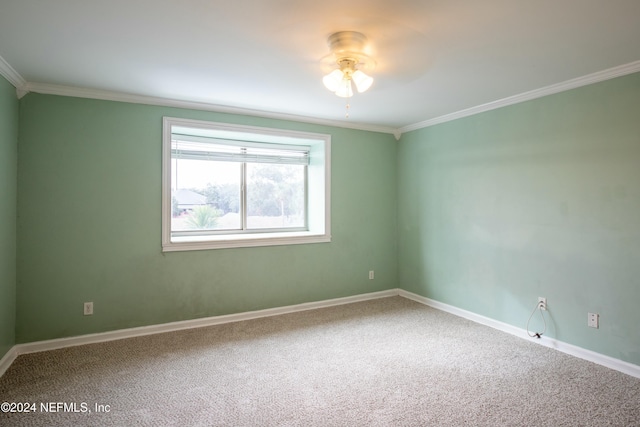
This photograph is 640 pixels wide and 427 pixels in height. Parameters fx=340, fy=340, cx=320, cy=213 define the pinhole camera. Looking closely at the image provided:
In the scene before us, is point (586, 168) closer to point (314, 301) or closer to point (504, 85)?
point (504, 85)

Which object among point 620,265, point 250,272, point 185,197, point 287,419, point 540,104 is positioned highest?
point 540,104

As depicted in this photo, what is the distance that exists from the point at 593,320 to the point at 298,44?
312 cm

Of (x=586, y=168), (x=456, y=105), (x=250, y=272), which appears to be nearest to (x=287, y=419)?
Answer: (x=250, y=272)

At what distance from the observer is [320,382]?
2.43 metres

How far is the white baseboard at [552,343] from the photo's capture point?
259cm

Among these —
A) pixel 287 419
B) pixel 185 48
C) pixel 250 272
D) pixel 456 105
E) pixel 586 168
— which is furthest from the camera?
pixel 250 272

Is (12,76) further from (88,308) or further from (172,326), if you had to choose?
(172,326)

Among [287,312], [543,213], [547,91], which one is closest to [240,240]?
[287,312]

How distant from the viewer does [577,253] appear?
113 inches

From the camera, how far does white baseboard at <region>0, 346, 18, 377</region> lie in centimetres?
253

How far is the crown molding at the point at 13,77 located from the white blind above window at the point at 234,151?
1.23m

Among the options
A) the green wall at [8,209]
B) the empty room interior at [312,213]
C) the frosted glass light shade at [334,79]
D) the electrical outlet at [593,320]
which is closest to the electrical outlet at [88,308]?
the empty room interior at [312,213]

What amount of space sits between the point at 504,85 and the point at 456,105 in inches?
25.2

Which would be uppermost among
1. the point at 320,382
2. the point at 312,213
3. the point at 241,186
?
the point at 241,186
